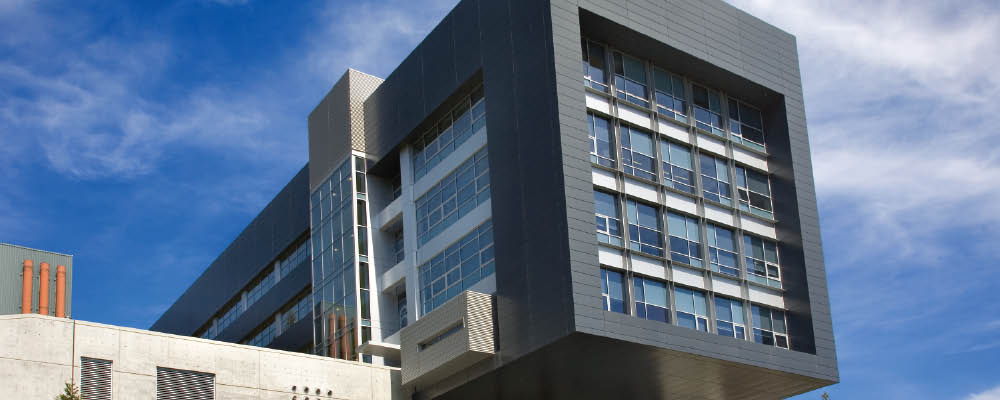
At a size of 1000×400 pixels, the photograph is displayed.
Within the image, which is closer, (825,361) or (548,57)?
(548,57)

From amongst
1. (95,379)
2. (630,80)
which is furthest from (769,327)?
(95,379)

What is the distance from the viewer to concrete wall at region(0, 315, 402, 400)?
140 ft

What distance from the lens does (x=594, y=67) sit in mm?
49250

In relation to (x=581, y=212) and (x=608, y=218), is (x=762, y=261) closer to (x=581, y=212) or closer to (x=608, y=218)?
(x=608, y=218)

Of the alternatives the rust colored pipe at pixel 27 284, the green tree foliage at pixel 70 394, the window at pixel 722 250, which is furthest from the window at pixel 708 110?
the rust colored pipe at pixel 27 284

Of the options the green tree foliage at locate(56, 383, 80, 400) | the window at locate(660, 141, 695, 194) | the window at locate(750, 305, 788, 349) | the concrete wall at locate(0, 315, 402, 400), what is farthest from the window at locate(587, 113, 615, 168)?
the green tree foliage at locate(56, 383, 80, 400)

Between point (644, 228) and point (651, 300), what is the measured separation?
300cm

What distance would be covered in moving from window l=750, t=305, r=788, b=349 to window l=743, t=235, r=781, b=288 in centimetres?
126

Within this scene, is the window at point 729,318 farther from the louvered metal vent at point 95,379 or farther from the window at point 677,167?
the louvered metal vent at point 95,379

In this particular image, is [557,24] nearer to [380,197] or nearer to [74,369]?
[380,197]

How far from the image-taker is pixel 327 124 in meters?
61.2

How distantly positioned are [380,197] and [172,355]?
48.5 feet

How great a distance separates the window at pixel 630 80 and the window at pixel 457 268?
773cm

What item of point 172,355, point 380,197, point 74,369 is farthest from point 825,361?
point 74,369
